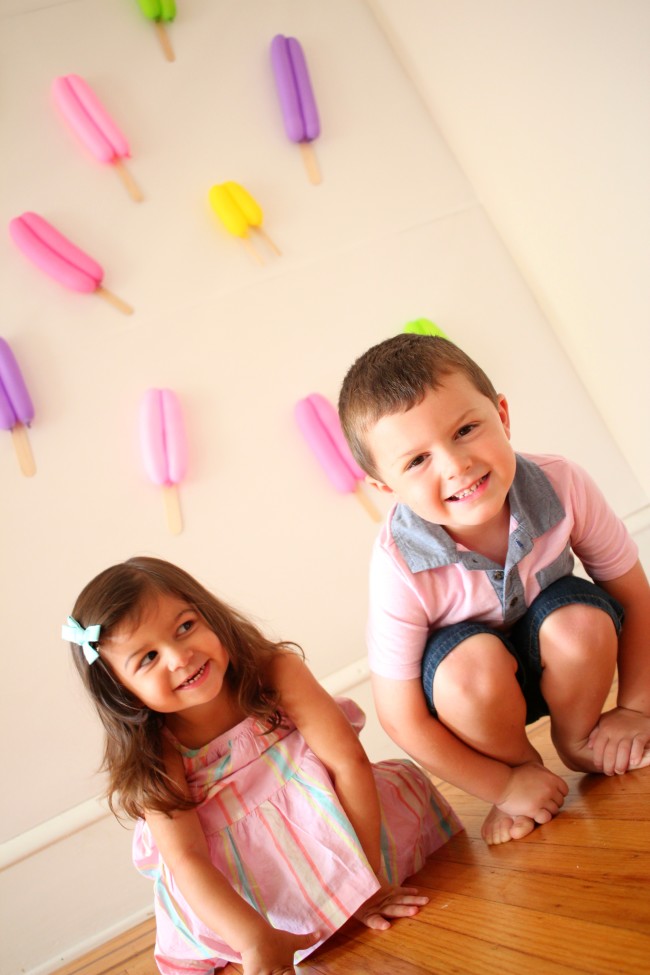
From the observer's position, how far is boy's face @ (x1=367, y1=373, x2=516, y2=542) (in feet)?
3.02

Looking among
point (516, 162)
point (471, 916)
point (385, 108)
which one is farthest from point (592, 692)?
point (385, 108)

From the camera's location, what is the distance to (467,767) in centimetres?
96

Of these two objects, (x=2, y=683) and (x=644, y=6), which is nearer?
(x=644, y=6)

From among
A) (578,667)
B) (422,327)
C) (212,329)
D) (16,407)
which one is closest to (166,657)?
(578,667)

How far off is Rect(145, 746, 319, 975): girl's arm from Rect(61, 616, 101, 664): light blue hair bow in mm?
167

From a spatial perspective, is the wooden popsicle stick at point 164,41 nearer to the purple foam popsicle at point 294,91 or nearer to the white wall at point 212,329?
the white wall at point 212,329

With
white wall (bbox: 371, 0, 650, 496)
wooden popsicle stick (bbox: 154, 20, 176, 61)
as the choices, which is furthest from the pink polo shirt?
wooden popsicle stick (bbox: 154, 20, 176, 61)

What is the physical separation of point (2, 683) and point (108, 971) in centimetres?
48

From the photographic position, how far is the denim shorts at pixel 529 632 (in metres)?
0.97

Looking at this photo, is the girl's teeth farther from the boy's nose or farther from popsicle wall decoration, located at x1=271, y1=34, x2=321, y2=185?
popsicle wall decoration, located at x1=271, y1=34, x2=321, y2=185

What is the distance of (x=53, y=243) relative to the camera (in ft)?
5.14

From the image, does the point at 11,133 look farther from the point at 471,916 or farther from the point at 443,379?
the point at 471,916

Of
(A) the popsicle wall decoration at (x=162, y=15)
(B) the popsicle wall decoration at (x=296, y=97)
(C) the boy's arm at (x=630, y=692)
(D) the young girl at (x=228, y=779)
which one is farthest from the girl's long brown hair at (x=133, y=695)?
Answer: (A) the popsicle wall decoration at (x=162, y=15)

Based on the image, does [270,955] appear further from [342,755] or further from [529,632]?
[529,632]
